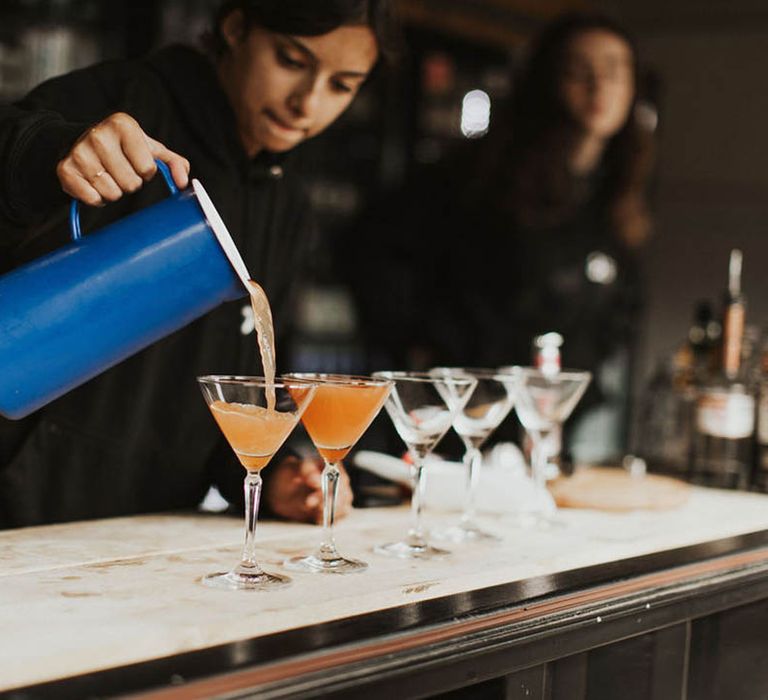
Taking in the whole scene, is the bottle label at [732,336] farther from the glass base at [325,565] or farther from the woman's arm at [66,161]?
the woman's arm at [66,161]

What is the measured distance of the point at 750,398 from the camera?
228 cm

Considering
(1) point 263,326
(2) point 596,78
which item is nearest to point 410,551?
(1) point 263,326

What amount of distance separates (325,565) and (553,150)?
2297 millimetres

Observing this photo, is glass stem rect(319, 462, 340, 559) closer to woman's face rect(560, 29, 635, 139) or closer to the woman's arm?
the woman's arm

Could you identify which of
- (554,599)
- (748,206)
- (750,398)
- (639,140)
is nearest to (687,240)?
(748,206)

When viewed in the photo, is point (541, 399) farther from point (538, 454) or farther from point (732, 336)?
point (732, 336)

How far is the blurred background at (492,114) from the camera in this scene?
144 inches

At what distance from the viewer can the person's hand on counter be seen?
171 cm

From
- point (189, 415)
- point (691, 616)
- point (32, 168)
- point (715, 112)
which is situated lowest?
point (691, 616)

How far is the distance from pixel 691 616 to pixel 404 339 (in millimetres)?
2457

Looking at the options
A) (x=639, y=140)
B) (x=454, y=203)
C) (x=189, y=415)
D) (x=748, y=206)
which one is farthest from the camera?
(x=748, y=206)

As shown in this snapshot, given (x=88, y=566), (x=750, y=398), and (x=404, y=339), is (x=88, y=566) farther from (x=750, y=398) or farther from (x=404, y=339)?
(x=404, y=339)

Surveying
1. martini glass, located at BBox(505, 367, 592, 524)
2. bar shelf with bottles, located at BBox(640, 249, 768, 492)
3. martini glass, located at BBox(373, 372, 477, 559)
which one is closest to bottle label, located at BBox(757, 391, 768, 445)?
bar shelf with bottles, located at BBox(640, 249, 768, 492)

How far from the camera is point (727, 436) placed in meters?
2.27
